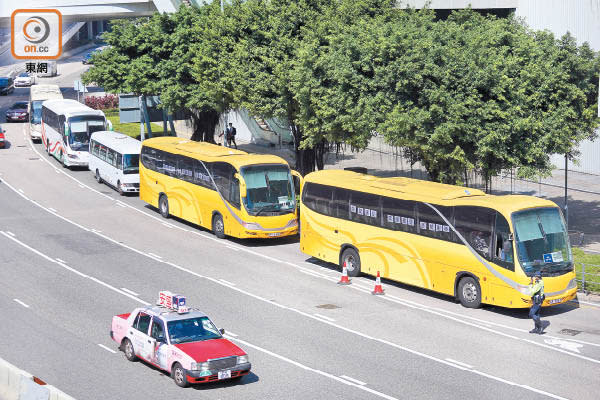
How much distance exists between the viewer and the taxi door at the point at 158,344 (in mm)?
21891

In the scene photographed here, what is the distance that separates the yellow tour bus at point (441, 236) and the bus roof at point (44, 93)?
126 feet

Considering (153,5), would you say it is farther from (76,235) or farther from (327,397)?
(327,397)

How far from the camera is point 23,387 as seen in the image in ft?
62.8

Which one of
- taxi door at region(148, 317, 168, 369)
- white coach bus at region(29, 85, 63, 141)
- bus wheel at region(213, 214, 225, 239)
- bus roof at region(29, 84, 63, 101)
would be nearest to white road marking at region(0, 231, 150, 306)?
taxi door at region(148, 317, 168, 369)

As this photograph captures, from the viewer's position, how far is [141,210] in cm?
4422

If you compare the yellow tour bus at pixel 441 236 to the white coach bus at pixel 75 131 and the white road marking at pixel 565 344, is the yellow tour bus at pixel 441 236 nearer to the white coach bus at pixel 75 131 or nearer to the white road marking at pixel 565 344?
the white road marking at pixel 565 344

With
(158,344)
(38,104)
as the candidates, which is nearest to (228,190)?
(158,344)

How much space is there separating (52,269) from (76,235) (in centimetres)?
552

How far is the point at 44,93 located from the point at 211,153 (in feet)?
108

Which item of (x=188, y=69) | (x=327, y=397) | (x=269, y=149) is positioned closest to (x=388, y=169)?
(x=269, y=149)

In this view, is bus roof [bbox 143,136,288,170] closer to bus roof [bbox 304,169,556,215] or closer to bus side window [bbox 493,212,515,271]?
bus roof [bbox 304,169,556,215]

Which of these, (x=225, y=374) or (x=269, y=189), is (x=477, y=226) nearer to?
(x=225, y=374)

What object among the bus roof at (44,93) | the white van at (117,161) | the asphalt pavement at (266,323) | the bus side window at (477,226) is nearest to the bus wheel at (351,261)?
the asphalt pavement at (266,323)

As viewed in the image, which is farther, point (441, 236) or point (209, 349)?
point (441, 236)
